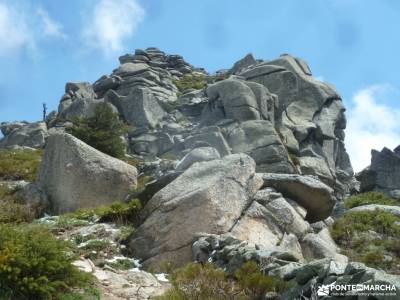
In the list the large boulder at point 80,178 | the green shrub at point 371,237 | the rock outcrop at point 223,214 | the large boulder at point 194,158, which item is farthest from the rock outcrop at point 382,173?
the large boulder at point 80,178

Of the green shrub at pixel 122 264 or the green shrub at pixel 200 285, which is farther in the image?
the green shrub at pixel 122 264

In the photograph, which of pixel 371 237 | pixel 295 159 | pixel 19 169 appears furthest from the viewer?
pixel 295 159

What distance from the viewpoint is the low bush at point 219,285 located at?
9898mm

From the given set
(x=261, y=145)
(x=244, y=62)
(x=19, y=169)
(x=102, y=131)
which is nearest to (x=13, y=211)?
(x=19, y=169)

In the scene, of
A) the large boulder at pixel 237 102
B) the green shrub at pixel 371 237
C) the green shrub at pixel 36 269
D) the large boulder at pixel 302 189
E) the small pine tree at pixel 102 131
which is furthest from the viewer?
the large boulder at pixel 237 102

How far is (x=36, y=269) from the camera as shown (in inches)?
409

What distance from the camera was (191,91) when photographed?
227 ft

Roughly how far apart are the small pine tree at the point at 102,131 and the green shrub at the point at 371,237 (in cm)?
1207

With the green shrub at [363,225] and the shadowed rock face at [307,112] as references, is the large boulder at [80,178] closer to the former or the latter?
the green shrub at [363,225]

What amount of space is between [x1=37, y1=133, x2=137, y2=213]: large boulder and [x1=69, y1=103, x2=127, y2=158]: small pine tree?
865 centimetres

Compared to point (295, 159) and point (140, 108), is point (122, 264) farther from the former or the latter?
point (140, 108)

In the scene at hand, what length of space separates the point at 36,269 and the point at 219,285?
327cm

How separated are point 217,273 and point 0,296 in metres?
3.77

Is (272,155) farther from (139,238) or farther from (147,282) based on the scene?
(147,282)
